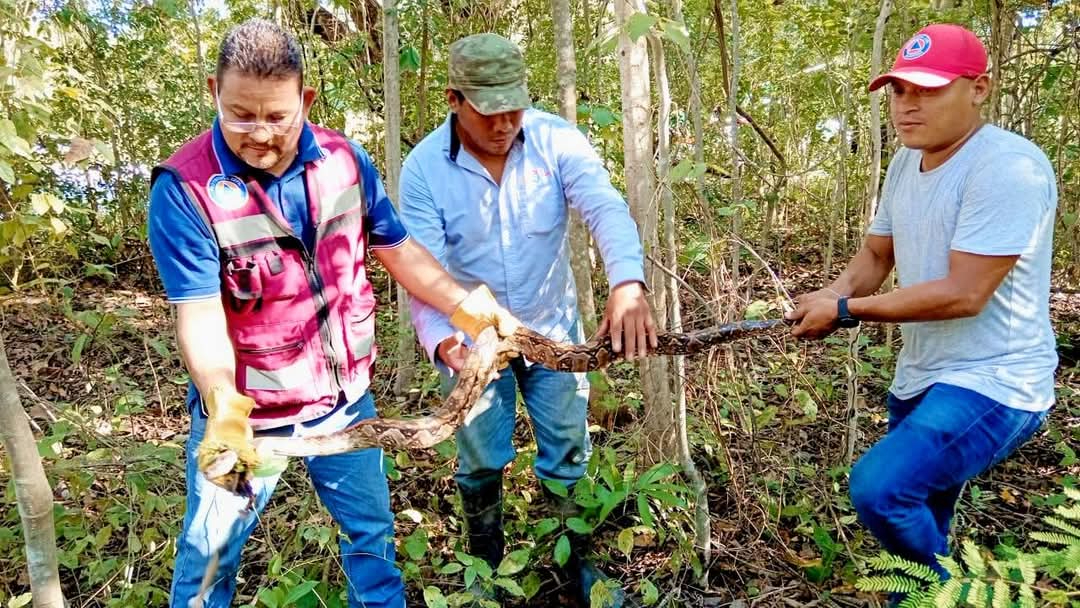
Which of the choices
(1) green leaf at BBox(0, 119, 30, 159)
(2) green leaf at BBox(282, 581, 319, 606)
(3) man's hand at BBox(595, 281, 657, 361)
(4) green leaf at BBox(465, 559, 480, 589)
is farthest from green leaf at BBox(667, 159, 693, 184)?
(1) green leaf at BBox(0, 119, 30, 159)

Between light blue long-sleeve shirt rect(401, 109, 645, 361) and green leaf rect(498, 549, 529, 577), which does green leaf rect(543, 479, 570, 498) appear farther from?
light blue long-sleeve shirt rect(401, 109, 645, 361)

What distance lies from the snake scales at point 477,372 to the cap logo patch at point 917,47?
3.01 feet

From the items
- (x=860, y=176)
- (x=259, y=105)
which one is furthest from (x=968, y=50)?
(x=860, y=176)

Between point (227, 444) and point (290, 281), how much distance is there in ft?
2.10

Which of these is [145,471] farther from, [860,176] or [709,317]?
[860,176]

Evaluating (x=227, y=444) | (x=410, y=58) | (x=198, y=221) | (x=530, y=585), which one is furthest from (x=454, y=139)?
(x=410, y=58)

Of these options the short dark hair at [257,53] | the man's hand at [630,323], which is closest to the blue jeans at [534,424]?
the man's hand at [630,323]

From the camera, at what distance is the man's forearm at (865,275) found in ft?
8.85

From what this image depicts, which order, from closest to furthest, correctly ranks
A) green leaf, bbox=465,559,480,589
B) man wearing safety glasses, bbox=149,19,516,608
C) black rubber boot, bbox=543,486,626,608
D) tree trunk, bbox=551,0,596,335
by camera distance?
man wearing safety glasses, bbox=149,19,516,608 → green leaf, bbox=465,559,480,589 → black rubber boot, bbox=543,486,626,608 → tree trunk, bbox=551,0,596,335

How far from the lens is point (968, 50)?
87.0 inches

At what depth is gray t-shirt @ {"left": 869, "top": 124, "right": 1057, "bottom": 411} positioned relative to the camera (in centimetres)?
211

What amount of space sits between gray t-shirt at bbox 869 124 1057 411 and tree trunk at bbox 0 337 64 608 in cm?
268

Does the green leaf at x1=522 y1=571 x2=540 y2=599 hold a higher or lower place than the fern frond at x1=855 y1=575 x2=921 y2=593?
lower

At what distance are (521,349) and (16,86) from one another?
181 cm
